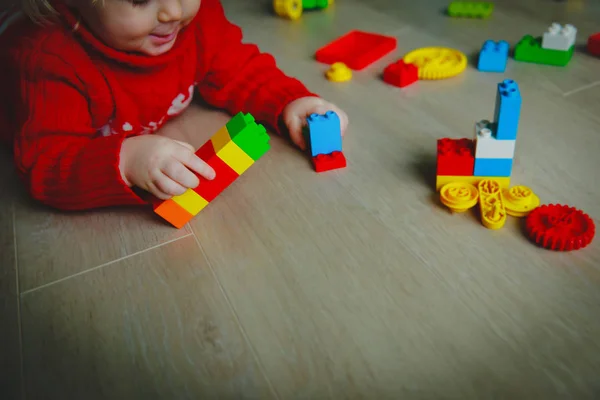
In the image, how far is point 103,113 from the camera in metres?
0.84

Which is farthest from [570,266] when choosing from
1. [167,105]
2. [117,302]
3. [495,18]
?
[495,18]

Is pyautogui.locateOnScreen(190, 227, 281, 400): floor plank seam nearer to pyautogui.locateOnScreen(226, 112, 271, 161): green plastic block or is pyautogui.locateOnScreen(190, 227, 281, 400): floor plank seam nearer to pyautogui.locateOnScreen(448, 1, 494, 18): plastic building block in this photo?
pyautogui.locateOnScreen(226, 112, 271, 161): green plastic block

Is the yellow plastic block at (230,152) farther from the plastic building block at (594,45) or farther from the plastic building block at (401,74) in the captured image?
the plastic building block at (594,45)

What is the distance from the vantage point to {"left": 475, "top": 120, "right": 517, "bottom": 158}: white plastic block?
2.21 feet

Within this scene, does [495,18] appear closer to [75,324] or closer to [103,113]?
[103,113]

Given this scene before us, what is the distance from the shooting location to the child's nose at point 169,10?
713 millimetres

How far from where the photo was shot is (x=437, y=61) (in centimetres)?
106

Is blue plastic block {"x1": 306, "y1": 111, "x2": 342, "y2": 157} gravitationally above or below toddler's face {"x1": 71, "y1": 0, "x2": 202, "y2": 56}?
below

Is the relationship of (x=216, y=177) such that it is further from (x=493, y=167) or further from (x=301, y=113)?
(x=493, y=167)

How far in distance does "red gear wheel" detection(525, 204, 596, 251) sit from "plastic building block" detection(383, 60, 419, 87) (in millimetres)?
424

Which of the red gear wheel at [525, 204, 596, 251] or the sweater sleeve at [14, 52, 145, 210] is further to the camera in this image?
the sweater sleeve at [14, 52, 145, 210]

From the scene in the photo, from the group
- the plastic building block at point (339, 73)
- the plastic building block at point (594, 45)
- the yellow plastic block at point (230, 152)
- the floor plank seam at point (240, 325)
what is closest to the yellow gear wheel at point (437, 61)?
the plastic building block at point (339, 73)

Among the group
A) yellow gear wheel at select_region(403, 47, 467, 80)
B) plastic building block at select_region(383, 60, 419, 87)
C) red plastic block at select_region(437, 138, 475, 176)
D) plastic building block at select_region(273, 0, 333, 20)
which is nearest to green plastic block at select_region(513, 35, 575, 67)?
yellow gear wheel at select_region(403, 47, 467, 80)

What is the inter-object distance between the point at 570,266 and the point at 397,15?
34.5 inches
